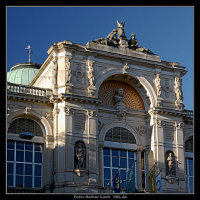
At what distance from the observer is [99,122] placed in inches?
1407

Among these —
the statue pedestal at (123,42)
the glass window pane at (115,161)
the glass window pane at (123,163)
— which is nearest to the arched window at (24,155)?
the glass window pane at (115,161)

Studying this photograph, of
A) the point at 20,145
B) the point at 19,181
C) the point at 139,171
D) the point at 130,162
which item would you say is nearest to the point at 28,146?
the point at 20,145

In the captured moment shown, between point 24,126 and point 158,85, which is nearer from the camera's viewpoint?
point 24,126

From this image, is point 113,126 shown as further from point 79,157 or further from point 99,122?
point 79,157

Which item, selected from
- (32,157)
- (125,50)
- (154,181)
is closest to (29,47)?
(125,50)

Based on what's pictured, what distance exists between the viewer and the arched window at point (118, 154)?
35094mm

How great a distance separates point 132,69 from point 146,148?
19.0 feet

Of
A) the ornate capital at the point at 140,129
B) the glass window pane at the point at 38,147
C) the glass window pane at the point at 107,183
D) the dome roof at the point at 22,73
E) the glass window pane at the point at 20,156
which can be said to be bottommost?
the glass window pane at the point at 107,183

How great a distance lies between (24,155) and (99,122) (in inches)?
226

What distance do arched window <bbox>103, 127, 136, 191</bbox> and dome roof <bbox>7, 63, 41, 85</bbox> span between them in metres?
A: 12.9

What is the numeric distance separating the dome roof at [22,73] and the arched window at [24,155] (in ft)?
40.4

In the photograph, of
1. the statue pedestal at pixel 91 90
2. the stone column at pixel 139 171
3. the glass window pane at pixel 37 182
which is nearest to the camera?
the glass window pane at pixel 37 182

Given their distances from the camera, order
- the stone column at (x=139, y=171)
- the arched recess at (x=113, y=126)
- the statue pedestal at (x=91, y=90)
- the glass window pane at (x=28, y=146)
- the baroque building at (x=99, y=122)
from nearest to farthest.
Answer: the baroque building at (x=99, y=122) → the glass window pane at (x=28, y=146) → the statue pedestal at (x=91, y=90) → the arched recess at (x=113, y=126) → the stone column at (x=139, y=171)

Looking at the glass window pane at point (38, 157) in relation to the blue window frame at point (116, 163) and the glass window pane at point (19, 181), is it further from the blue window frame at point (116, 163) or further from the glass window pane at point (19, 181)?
the blue window frame at point (116, 163)
